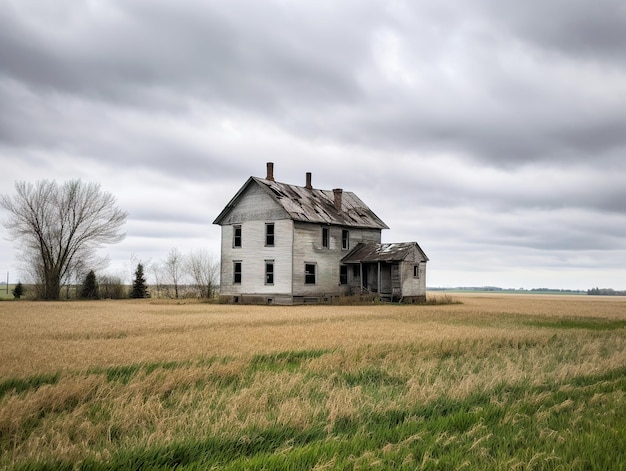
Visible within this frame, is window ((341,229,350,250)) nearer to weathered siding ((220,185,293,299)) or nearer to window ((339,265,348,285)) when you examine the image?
window ((339,265,348,285))

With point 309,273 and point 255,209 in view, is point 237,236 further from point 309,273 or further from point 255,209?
point 309,273

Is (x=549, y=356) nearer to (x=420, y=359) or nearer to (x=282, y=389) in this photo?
(x=420, y=359)

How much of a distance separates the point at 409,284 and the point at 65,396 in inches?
1419

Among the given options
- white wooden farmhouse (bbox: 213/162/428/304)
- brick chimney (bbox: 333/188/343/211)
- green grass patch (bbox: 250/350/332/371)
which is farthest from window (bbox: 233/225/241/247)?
green grass patch (bbox: 250/350/332/371)

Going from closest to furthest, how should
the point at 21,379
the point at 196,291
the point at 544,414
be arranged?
the point at 544,414 → the point at 21,379 → the point at 196,291

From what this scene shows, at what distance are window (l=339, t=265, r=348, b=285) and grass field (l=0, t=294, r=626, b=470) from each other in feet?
97.3

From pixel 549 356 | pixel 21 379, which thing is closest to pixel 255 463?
pixel 21 379

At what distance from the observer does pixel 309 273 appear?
40688mm

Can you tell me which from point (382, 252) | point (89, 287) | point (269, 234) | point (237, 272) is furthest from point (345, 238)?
point (89, 287)

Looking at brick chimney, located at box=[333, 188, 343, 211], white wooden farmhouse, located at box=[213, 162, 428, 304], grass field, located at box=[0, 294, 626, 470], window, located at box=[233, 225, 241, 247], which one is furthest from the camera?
brick chimney, located at box=[333, 188, 343, 211]

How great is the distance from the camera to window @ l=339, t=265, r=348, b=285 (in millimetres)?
43419

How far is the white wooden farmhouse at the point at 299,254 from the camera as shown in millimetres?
39812

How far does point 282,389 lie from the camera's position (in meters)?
8.16

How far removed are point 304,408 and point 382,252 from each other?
1411 inches
